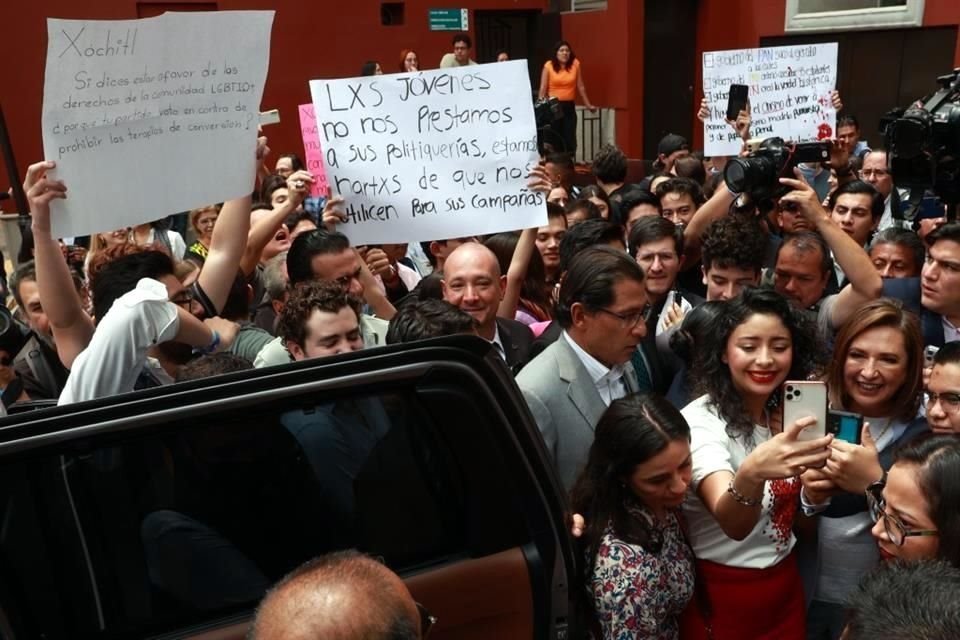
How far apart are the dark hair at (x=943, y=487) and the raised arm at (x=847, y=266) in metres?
1.54

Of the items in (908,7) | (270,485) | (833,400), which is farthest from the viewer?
(908,7)

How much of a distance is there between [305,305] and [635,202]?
9.17 feet

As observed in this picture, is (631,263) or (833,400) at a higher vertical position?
(631,263)

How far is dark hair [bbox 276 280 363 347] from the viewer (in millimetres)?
2861

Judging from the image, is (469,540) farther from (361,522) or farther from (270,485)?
(270,485)

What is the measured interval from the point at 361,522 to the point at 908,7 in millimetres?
11465

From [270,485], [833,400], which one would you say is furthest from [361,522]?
[833,400]

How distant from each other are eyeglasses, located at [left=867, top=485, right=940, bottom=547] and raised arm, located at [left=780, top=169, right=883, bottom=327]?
1.46 metres

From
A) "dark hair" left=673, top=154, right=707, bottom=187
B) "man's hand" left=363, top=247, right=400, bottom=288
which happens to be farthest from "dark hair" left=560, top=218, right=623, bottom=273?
"dark hair" left=673, top=154, right=707, bottom=187

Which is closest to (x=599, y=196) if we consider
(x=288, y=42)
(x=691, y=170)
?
(x=691, y=170)

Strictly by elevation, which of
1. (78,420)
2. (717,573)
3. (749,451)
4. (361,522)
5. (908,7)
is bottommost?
(717,573)

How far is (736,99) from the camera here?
5684 millimetres

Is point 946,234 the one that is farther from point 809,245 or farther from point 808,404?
point 808,404

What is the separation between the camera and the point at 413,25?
13398mm
